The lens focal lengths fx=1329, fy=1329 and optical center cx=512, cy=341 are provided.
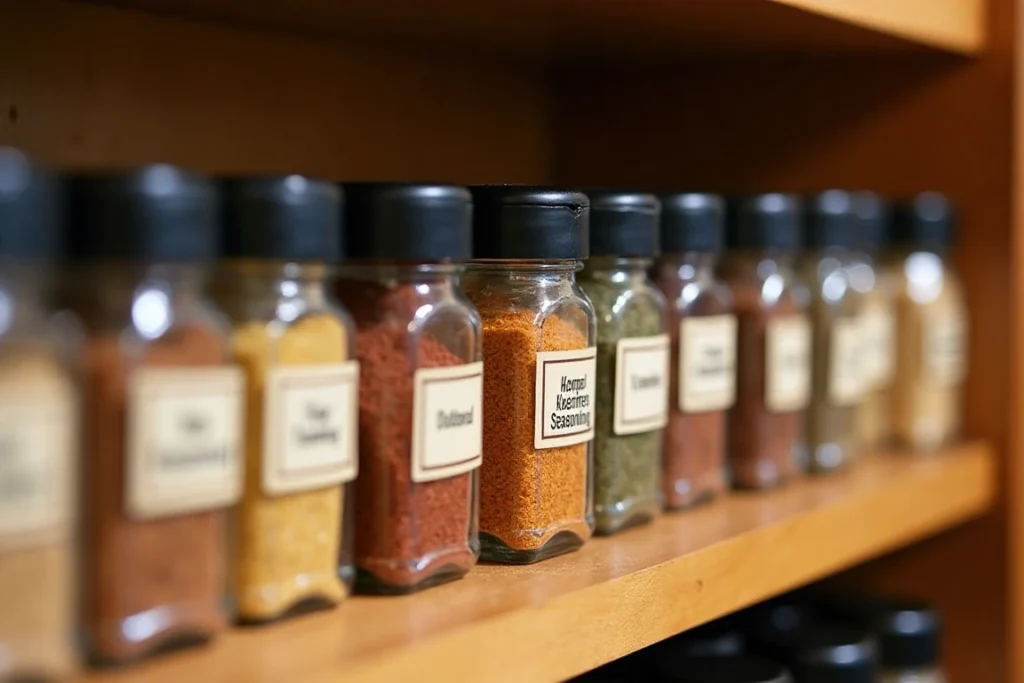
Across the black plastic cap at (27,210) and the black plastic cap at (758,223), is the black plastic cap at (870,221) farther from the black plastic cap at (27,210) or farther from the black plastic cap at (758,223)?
the black plastic cap at (27,210)

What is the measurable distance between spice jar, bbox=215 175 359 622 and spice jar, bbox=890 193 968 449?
707 mm

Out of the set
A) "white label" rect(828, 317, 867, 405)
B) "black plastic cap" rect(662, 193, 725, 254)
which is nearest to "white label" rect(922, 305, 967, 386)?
"white label" rect(828, 317, 867, 405)

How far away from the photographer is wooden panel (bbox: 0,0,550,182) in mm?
858

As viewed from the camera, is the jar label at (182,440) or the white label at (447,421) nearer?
the jar label at (182,440)

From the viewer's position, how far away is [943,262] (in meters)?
1.22

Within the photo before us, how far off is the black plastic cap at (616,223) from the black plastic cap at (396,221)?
187 millimetres

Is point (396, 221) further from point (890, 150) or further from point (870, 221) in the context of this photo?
point (890, 150)

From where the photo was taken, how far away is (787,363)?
1.02 meters

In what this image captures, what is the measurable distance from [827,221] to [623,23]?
0.78ft

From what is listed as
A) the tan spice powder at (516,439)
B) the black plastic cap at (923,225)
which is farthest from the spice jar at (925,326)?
the tan spice powder at (516,439)

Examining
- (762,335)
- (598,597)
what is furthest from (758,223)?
(598,597)

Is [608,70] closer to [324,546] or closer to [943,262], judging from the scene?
[943,262]

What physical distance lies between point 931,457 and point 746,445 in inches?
10.0

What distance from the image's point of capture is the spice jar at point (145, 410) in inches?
20.3
